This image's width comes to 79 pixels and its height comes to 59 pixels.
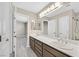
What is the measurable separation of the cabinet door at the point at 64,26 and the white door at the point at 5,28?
62.5 inches

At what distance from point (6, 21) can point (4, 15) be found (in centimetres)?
12

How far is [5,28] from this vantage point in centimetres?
226

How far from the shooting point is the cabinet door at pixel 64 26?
3.22 meters

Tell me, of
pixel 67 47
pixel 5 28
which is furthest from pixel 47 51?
pixel 5 28

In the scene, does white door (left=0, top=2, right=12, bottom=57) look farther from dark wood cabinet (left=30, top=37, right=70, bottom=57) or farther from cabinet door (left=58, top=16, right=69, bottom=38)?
cabinet door (left=58, top=16, right=69, bottom=38)

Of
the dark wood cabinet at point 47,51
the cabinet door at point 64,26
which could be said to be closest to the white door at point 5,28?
the dark wood cabinet at point 47,51

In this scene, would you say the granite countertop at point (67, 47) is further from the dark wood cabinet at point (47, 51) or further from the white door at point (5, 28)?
the white door at point (5, 28)

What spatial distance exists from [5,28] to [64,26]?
1.70 meters

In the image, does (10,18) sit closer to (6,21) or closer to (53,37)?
(6,21)

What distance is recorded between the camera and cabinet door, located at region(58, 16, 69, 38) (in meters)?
3.22

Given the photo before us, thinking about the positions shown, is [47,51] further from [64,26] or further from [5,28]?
[5,28]

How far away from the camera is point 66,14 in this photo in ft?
10.9

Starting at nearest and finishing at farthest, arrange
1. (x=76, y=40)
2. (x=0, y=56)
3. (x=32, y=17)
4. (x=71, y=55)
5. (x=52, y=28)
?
(x=71, y=55) → (x=0, y=56) → (x=76, y=40) → (x=52, y=28) → (x=32, y=17)

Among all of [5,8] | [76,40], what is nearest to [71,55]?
[76,40]
